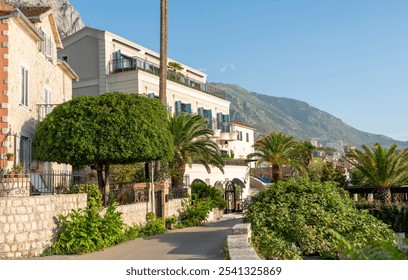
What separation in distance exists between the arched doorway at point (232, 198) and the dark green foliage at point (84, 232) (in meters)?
23.9

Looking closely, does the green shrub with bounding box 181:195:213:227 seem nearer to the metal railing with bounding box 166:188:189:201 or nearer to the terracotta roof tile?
the metal railing with bounding box 166:188:189:201

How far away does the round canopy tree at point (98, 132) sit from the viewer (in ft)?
65.2

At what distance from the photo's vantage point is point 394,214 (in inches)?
990

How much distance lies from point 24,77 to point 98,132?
3.92 meters

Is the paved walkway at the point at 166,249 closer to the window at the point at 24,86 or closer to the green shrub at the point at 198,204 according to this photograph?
the green shrub at the point at 198,204

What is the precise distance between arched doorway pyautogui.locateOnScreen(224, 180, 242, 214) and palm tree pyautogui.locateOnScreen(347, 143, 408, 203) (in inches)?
473

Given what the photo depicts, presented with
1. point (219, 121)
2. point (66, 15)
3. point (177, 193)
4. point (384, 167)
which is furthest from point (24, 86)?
point (66, 15)

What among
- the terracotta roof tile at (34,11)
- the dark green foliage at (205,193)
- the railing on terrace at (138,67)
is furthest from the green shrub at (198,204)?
the terracotta roof tile at (34,11)

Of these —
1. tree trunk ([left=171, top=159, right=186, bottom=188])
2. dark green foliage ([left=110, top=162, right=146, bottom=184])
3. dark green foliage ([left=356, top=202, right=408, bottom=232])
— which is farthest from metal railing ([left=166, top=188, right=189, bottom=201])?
dark green foliage ([left=356, top=202, right=408, bottom=232])

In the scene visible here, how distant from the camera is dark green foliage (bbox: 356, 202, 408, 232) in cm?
2494

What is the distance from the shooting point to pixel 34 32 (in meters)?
21.3

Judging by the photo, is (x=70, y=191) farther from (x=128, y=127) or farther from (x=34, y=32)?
(x=34, y=32)
